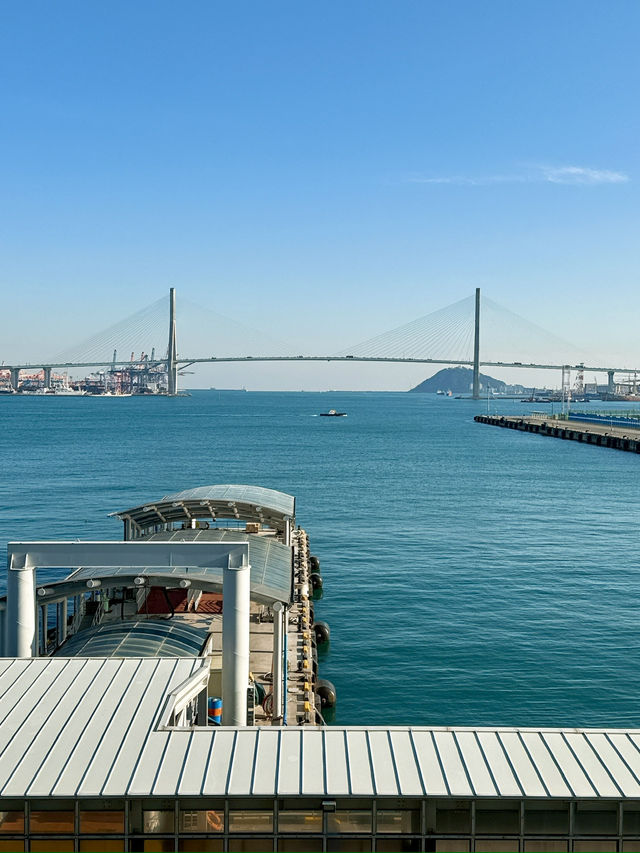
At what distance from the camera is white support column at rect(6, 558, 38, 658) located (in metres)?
12.2

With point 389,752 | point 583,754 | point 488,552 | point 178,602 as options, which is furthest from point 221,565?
point 488,552

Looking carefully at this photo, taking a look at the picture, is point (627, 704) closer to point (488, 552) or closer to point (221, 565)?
point (221, 565)

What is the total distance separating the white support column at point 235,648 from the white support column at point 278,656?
217cm

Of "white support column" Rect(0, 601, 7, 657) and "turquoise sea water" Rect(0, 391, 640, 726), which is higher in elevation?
"white support column" Rect(0, 601, 7, 657)

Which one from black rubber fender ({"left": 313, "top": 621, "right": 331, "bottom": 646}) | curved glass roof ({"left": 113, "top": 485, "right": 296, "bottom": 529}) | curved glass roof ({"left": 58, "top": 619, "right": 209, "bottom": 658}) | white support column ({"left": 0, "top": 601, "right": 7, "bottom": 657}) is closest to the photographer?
white support column ({"left": 0, "top": 601, "right": 7, "bottom": 657})

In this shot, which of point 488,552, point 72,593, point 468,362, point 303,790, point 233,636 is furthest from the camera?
point 468,362

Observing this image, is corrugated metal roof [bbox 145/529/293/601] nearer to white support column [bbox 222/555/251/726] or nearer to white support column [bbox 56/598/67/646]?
white support column [bbox 222/555/251/726]

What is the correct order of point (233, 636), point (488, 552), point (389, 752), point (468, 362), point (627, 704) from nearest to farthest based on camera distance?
1. point (389, 752)
2. point (233, 636)
3. point (627, 704)
4. point (488, 552)
5. point (468, 362)

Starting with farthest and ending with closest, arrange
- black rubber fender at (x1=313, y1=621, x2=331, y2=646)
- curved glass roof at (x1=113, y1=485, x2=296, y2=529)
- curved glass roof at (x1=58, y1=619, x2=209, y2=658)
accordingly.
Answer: black rubber fender at (x1=313, y1=621, x2=331, y2=646) → curved glass roof at (x1=113, y1=485, x2=296, y2=529) → curved glass roof at (x1=58, y1=619, x2=209, y2=658)

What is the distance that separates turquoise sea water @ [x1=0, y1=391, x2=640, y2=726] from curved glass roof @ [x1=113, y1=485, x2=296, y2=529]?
4079mm

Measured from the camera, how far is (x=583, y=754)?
7871 mm

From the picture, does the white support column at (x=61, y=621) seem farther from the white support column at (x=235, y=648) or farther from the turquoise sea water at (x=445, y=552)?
the white support column at (x=235, y=648)

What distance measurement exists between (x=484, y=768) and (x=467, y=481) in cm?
5506

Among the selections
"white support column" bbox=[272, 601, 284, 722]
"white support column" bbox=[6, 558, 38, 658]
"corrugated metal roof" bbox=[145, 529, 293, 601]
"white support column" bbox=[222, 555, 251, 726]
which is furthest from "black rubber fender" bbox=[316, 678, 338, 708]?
"white support column" bbox=[6, 558, 38, 658]
